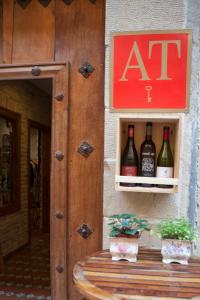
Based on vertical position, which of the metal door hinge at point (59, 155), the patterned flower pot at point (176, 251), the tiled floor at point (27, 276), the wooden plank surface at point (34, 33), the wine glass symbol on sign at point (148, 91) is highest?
the wooden plank surface at point (34, 33)

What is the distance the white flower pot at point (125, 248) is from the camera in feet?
4.59

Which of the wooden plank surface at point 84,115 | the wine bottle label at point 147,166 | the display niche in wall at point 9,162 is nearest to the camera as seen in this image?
the wine bottle label at point 147,166

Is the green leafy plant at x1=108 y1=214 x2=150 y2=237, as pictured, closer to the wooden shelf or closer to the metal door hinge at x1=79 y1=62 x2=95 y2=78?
the wooden shelf

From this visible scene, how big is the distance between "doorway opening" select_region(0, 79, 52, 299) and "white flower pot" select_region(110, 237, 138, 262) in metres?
1.73

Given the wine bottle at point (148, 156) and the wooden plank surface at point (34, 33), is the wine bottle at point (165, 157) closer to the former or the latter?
the wine bottle at point (148, 156)

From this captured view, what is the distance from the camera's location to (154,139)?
67.8 inches

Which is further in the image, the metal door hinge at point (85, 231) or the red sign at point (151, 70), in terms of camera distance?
the metal door hinge at point (85, 231)

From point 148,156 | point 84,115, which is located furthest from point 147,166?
point 84,115

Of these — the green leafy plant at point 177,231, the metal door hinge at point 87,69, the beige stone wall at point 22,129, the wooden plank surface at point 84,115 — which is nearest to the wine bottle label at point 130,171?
the wooden plank surface at point 84,115

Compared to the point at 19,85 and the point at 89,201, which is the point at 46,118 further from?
the point at 89,201

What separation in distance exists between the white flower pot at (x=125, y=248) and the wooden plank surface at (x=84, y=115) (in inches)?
17.3

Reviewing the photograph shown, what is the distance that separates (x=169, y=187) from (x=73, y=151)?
65 cm

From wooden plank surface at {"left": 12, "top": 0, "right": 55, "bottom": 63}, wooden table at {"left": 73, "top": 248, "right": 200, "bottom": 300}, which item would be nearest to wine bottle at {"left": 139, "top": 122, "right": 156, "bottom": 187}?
wooden table at {"left": 73, "top": 248, "right": 200, "bottom": 300}

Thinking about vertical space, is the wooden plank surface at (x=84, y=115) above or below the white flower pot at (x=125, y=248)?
above
